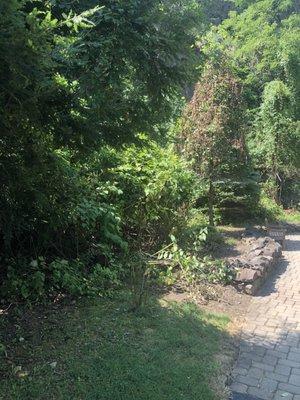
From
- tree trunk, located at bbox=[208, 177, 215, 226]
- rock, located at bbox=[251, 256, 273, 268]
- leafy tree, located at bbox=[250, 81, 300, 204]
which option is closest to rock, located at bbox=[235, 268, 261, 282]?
rock, located at bbox=[251, 256, 273, 268]

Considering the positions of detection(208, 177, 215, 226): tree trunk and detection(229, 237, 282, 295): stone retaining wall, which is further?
detection(208, 177, 215, 226): tree trunk

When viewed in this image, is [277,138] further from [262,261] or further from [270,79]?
[262,261]

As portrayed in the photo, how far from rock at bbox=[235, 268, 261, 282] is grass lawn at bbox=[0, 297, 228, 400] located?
1509 mm

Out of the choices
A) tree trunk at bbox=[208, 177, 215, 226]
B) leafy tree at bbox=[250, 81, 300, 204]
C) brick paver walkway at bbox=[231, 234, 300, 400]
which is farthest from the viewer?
leafy tree at bbox=[250, 81, 300, 204]

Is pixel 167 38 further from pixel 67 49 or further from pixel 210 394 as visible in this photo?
pixel 210 394

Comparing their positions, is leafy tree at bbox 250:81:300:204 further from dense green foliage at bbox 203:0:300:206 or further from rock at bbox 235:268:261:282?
rock at bbox 235:268:261:282

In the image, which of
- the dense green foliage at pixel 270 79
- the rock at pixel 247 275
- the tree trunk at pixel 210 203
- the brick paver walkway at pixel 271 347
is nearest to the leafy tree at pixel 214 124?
the tree trunk at pixel 210 203

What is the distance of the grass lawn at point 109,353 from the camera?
373 centimetres

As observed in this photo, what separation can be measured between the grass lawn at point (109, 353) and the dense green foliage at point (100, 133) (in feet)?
2.08

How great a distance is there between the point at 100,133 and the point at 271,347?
3137 millimetres

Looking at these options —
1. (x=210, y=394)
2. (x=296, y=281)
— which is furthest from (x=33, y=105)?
(x=296, y=281)

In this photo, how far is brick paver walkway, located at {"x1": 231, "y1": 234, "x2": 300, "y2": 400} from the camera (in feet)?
14.2

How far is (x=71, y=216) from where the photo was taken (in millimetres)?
5480

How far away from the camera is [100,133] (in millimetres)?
4145
